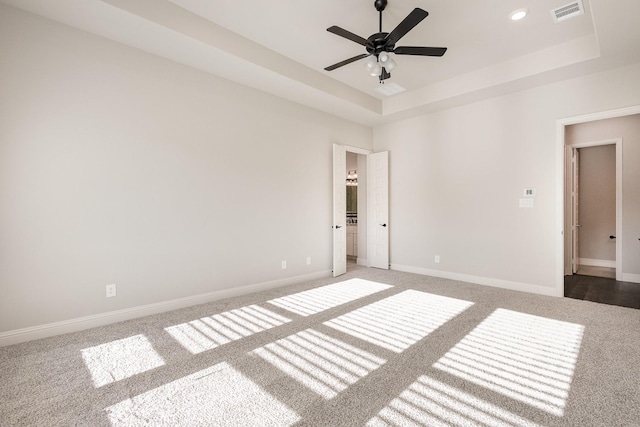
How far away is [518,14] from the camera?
3.10 m

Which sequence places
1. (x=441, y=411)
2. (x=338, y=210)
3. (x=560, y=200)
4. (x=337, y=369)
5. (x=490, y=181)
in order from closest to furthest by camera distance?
(x=441, y=411) → (x=337, y=369) → (x=560, y=200) → (x=490, y=181) → (x=338, y=210)

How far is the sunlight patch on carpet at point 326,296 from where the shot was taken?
372 cm

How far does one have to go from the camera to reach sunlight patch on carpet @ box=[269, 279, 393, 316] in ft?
12.2

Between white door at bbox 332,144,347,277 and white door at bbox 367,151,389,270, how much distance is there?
835 millimetres

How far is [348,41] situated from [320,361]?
3.42 metres

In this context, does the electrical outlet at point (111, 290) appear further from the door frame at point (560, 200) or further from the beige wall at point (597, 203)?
the beige wall at point (597, 203)

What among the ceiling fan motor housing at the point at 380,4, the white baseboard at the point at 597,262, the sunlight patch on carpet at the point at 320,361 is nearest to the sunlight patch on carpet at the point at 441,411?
the sunlight patch on carpet at the point at 320,361

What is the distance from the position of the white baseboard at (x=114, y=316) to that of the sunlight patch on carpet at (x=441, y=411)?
273 centimetres

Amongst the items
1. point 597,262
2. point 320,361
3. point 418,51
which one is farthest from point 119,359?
point 597,262

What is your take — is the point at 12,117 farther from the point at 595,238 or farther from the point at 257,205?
the point at 595,238

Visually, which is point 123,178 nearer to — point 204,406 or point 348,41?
point 204,406

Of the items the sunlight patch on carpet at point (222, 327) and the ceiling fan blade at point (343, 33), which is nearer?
the ceiling fan blade at point (343, 33)

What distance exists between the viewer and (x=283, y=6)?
3.04 m

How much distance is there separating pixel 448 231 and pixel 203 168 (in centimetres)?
405
